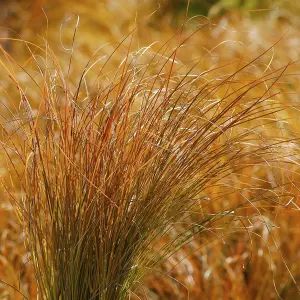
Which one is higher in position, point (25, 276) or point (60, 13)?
point (60, 13)

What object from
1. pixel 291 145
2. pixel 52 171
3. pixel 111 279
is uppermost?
pixel 291 145

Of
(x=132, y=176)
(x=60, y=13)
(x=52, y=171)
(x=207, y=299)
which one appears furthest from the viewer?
(x=60, y=13)

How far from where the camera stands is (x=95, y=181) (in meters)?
2.01

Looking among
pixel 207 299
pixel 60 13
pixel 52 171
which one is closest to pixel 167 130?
pixel 52 171

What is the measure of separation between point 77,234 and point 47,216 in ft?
0.34

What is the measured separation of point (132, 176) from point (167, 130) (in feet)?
0.57

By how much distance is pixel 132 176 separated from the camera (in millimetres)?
1976

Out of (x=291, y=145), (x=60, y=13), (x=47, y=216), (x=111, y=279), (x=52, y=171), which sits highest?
(x=60, y=13)

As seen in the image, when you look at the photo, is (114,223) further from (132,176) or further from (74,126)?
(74,126)

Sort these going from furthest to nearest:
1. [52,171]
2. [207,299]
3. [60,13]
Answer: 1. [60,13]
2. [207,299]
3. [52,171]

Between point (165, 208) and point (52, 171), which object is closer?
point (165, 208)

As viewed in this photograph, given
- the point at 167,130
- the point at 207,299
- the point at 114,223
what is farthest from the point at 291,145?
the point at 207,299

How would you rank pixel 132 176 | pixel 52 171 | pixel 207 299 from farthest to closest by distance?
pixel 207 299 < pixel 52 171 < pixel 132 176

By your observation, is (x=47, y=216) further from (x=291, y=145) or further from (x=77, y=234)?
(x=291, y=145)
